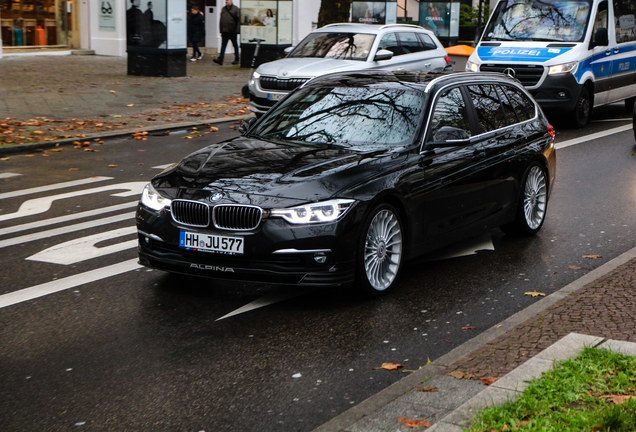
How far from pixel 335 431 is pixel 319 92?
4.06 metres

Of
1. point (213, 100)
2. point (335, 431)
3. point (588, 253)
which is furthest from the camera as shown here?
point (213, 100)

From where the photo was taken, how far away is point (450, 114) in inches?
287

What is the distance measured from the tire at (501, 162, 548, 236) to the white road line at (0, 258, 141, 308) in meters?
3.49

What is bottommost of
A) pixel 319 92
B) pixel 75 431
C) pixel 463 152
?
pixel 75 431

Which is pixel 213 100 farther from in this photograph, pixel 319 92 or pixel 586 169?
pixel 319 92

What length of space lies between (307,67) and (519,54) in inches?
157

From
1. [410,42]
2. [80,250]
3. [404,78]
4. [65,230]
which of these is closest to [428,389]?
[404,78]

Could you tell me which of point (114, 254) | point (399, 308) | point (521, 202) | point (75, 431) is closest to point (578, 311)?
point (399, 308)

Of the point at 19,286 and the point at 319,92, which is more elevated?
the point at 319,92

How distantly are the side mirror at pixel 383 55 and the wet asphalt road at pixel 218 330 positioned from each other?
27.2 ft

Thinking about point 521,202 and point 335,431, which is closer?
point 335,431

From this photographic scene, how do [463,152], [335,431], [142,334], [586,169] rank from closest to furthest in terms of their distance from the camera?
[335,431], [142,334], [463,152], [586,169]

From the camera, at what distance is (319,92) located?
24.8 ft

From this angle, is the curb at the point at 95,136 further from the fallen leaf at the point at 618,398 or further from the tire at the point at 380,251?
the fallen leaf at the point at 618,398
